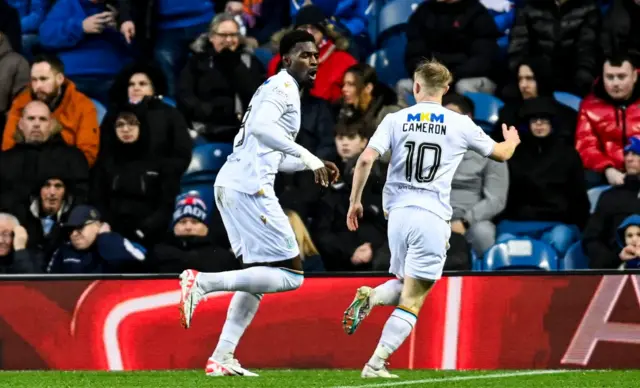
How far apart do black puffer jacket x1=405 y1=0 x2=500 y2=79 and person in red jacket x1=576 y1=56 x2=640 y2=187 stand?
1078 mm

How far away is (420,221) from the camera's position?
7.45 meters

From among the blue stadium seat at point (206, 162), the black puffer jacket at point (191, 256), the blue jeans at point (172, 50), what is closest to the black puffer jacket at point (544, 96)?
the blue stadium seat at point (206, 162)

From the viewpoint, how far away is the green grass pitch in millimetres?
7312

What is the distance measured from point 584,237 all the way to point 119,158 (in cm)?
410

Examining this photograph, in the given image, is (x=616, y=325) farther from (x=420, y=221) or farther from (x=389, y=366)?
(x=420, y=221)

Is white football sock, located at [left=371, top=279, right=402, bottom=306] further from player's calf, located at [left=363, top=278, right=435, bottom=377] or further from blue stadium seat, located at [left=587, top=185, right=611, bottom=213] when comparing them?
blue stadium seat, located at [left=587, top=185, right=611, bottom=213]

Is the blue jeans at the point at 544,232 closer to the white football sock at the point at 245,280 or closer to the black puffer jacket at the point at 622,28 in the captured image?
the black puffer jacket at the point at 622,28

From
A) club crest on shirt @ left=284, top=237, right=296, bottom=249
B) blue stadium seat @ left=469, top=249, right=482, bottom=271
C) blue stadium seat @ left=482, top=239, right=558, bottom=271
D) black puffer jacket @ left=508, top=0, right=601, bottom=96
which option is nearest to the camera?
club crest on shirt @ left=284, top=237, right=296, bottom=249

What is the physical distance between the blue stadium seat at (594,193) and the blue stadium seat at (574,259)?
0.37 metres

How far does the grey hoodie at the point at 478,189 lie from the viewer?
11188mm

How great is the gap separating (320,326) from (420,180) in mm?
2246

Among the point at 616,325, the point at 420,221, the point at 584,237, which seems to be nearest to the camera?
the point at 420,221

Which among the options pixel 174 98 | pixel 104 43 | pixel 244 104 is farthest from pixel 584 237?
pixel 104 43

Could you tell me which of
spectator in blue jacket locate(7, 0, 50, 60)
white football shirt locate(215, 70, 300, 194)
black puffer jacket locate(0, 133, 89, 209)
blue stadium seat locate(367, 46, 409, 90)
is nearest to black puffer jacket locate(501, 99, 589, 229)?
blue stadium seat locate(367, 46, 409, 90)
